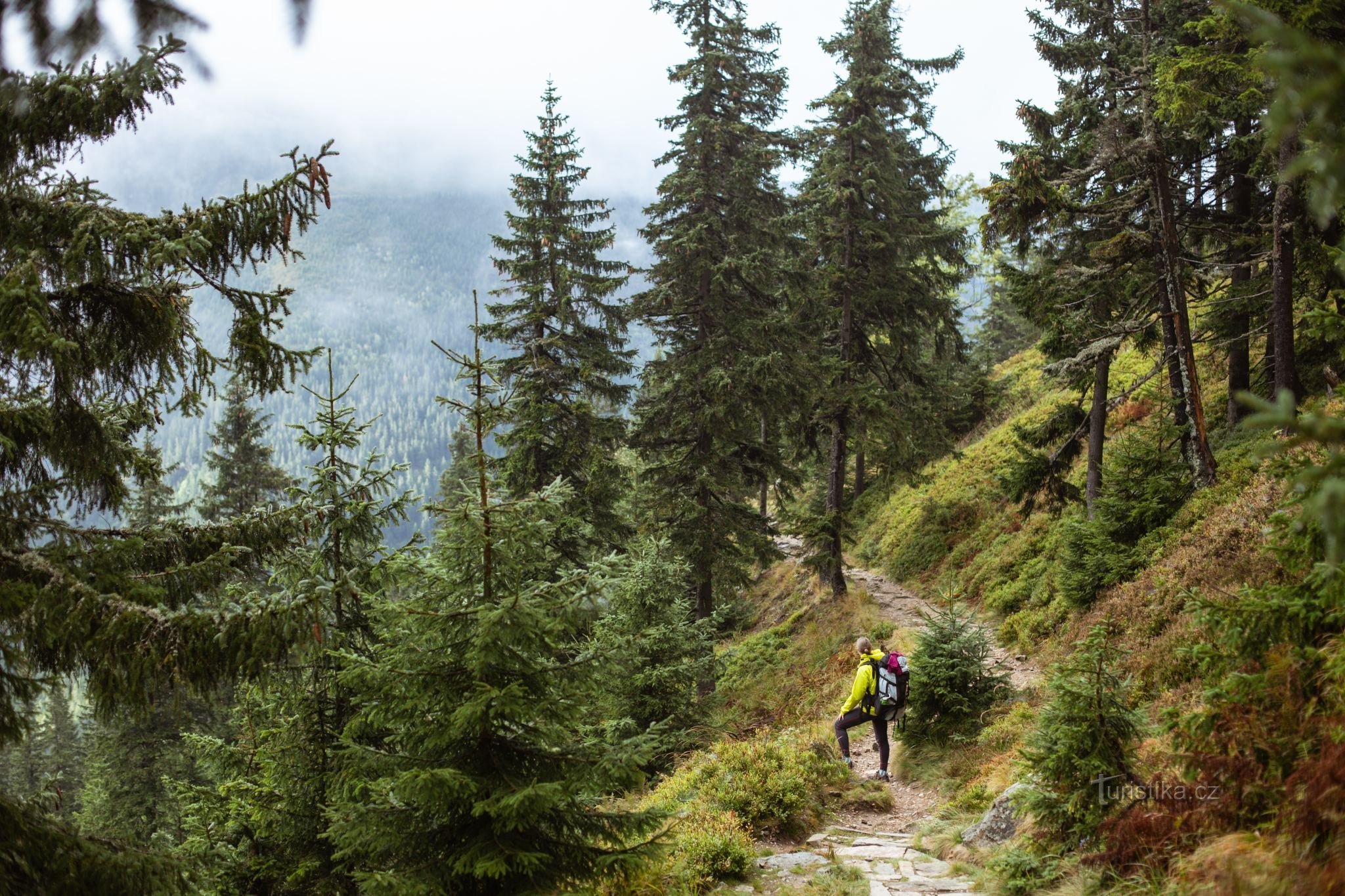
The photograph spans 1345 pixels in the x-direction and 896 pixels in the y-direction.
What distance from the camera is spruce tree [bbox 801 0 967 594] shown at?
18.7 m

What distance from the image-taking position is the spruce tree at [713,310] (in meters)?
17.9

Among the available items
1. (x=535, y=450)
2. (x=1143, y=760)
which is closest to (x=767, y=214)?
(x=535, y=450)

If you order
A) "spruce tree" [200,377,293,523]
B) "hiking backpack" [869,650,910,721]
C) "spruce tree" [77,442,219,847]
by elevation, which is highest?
"spruce tree" [200,377,293,523]

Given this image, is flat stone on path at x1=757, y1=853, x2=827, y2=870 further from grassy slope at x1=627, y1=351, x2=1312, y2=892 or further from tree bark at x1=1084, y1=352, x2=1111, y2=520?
tree bark at x1=1084, y1=352, x2=1111, y2=520

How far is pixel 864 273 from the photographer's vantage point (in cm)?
1933

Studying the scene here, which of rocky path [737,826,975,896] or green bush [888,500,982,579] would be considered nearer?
rocky path [737,826,975,896]

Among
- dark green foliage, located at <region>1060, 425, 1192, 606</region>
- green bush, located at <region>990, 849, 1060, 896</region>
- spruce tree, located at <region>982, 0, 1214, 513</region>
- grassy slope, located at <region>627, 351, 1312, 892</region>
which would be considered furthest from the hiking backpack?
spruce tree, located at <region>982, 0, 1214, 513</region>

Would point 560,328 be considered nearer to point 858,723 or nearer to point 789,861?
point 858,723

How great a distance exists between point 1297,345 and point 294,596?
1658 centimetres

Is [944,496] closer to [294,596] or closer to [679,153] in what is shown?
[679,153]

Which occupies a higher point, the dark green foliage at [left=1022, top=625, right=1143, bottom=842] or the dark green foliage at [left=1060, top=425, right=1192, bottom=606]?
the dark green foliage at [left=1060, top=425, right=1192, bottom=606]

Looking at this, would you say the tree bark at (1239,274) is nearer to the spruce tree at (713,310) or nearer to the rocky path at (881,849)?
the rocky path at (881,849)

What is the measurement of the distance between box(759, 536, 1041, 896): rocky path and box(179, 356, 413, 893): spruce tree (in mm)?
4729

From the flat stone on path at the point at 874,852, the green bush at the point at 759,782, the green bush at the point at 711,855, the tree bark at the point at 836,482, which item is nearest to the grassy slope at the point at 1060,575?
the flat stone on path at the point at 874,852
